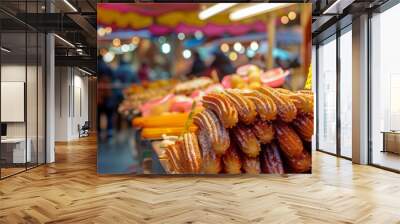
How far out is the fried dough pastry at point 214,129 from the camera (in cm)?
635

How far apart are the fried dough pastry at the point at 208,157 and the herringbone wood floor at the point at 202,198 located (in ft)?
→ 0.56

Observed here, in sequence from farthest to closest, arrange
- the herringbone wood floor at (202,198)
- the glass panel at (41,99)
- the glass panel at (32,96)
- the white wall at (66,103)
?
the white wall at (66,103)
the glass panel at (41,99)
the glass panel at (32,96)
the herringbone wood floor at (202,198)

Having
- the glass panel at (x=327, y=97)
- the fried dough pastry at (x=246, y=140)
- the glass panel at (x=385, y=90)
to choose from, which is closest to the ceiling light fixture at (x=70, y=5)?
the fried dough pastry at (x=246, y=140)

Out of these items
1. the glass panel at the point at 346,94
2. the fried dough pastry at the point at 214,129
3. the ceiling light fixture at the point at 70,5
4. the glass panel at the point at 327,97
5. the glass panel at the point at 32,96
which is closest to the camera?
the fried dough pastry at the point at 214,129

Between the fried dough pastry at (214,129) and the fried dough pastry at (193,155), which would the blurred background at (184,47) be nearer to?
the fried dough pastry at (214,129)

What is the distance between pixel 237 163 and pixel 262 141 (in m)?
0.54

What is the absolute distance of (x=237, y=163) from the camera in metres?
6.42

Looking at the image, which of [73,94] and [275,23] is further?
[73,94]

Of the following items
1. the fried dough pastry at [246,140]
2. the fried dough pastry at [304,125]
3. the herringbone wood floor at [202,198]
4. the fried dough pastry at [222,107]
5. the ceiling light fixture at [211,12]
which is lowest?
the herringbone wood floor at [202,198]

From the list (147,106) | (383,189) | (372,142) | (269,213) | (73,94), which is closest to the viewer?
(269,213)

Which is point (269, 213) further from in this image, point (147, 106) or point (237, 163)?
point (147, 106)

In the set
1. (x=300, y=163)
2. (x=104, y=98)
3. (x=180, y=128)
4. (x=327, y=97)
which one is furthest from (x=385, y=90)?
(x=104, y=98)

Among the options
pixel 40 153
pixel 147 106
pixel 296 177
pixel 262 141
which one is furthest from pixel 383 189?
pixel 40 153

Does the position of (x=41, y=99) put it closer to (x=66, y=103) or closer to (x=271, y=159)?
(x=271, y=159)
